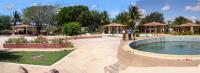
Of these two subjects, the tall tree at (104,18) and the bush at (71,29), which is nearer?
the bush at (71,29)

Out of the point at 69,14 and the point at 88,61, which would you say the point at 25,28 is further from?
the point at 88,61

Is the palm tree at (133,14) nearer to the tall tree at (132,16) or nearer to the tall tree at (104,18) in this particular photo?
the tall tree at (132,16)

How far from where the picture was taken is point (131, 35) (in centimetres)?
2831

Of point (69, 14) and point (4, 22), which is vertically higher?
point (69, 14)

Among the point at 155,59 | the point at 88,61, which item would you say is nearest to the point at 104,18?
the point at 88,61

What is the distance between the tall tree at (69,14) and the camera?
67.7 metres

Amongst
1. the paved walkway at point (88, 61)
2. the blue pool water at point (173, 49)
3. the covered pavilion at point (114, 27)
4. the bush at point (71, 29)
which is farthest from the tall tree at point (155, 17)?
the paved walkway at point (88, 61)

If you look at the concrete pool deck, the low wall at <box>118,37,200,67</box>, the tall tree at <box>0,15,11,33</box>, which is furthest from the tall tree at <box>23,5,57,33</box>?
the low wall at <box>118,37,200,67</box>

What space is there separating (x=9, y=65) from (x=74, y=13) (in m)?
56.7

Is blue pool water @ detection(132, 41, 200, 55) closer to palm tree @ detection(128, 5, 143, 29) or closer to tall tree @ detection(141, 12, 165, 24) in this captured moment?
palm tree @ detection(128, 5, 143, 29)

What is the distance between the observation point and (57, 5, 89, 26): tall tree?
222ft

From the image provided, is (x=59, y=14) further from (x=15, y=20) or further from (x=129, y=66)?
(x=129, y=66)

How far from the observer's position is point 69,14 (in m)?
68.1

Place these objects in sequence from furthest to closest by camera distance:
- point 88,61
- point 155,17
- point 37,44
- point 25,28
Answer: point 155,17 → point 25,28 → point 37,44 → point 88,61
